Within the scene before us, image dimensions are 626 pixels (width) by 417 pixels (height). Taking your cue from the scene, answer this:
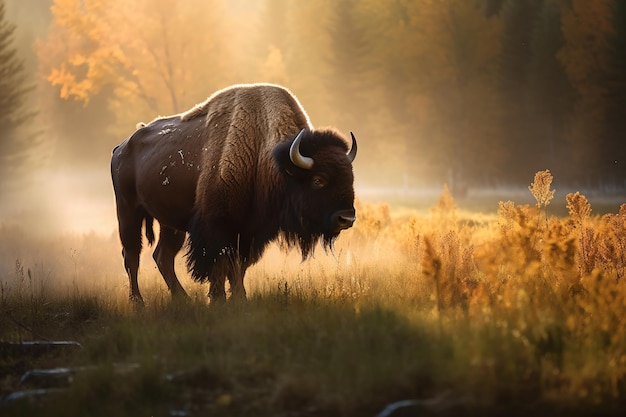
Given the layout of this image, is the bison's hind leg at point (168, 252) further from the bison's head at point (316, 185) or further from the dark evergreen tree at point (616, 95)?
the dark evergreen tree at point (616, 95)

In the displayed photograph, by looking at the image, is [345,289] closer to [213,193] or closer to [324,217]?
[324,217]

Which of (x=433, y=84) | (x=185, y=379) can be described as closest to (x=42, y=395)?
(x=185, y=379)

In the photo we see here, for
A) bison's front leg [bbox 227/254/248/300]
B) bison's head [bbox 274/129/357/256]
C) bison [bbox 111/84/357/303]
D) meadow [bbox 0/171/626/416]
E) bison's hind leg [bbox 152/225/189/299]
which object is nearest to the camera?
meadow [bbox 0/171/626/416]

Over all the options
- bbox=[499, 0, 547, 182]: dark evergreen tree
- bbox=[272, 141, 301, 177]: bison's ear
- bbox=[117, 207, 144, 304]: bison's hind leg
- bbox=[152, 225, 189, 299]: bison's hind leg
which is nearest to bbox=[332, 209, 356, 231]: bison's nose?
bbox=[272, 141, 301, 177]: bison's ear

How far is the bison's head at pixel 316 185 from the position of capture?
757 centimetres

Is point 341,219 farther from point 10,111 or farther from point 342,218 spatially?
point 10,111

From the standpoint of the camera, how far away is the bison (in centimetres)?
780

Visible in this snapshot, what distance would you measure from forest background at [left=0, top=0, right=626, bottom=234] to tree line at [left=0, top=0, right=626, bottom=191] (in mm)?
54

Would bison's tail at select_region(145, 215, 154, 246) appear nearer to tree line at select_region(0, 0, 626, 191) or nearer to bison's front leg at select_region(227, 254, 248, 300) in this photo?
bison's front leg at select_region(227, 254, 248, 300)

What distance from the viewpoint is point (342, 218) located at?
24.4 ft

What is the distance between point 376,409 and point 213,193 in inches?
176

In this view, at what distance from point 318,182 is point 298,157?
340 millimetres

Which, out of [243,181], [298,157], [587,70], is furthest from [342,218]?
[587,70]

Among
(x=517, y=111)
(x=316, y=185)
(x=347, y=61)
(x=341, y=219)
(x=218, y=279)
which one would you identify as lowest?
(x=218, y=279)
